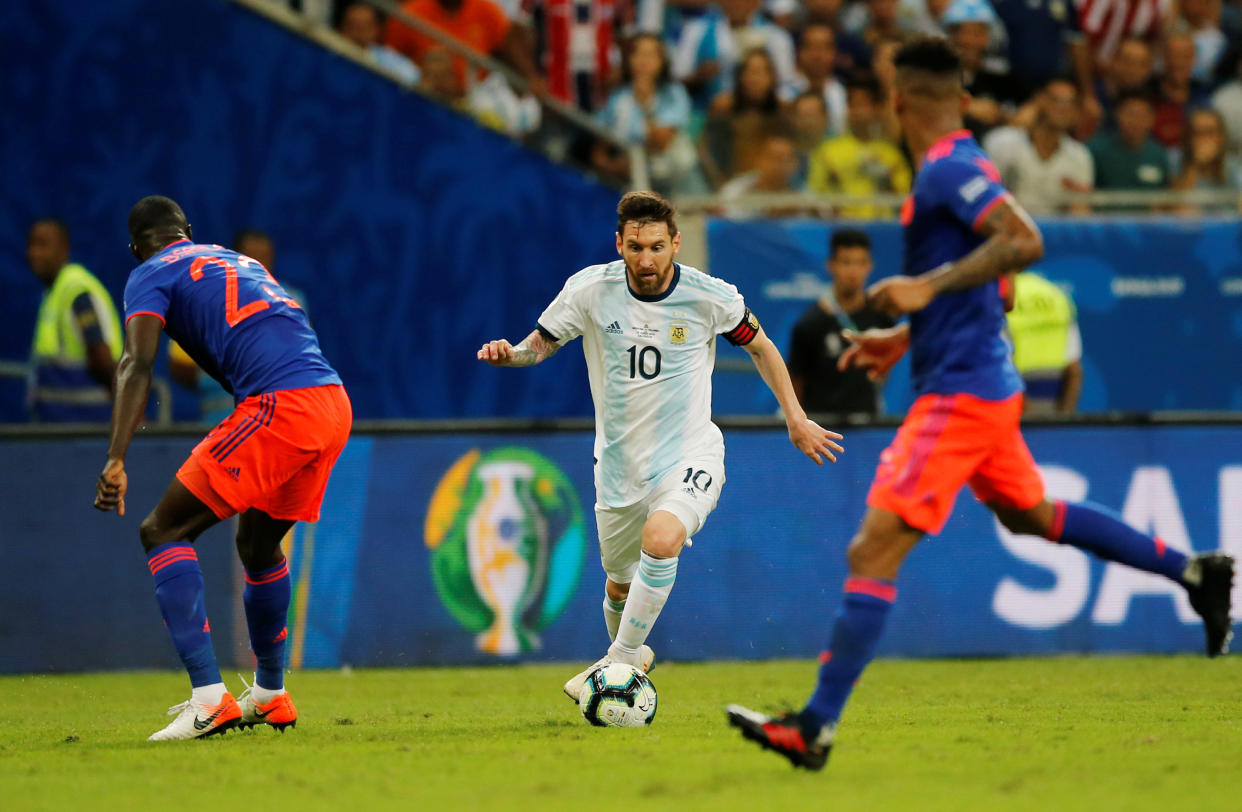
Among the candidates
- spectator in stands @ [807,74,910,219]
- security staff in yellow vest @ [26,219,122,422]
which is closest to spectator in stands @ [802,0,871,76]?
spectator in stands @ [807,74,910,219]

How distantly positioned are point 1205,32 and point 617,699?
1171 cm

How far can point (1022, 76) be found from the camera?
49.2 ft

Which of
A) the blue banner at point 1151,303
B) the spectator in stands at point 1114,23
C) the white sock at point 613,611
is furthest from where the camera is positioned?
the spectator in stands at point 1114,23

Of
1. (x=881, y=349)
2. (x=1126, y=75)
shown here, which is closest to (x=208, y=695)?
(x=881, y=349)

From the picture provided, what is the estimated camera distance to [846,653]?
552cm

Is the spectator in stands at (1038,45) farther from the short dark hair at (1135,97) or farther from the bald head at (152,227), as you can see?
the bald head at (152,227)

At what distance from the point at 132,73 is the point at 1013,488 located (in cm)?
1037

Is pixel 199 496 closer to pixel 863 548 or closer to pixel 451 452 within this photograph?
pixel 863 548

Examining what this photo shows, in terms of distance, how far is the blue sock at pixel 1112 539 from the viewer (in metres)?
6.01

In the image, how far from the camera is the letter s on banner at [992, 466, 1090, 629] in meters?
10.3

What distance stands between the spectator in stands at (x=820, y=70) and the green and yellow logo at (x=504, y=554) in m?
5.54

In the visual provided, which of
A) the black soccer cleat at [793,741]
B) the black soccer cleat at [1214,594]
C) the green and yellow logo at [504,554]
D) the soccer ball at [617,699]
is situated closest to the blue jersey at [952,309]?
the black soccer cleat at [1214,594]

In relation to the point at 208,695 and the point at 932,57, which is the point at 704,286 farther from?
the point at 208,695

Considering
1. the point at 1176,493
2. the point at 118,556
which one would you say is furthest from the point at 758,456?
the point at 118,556
